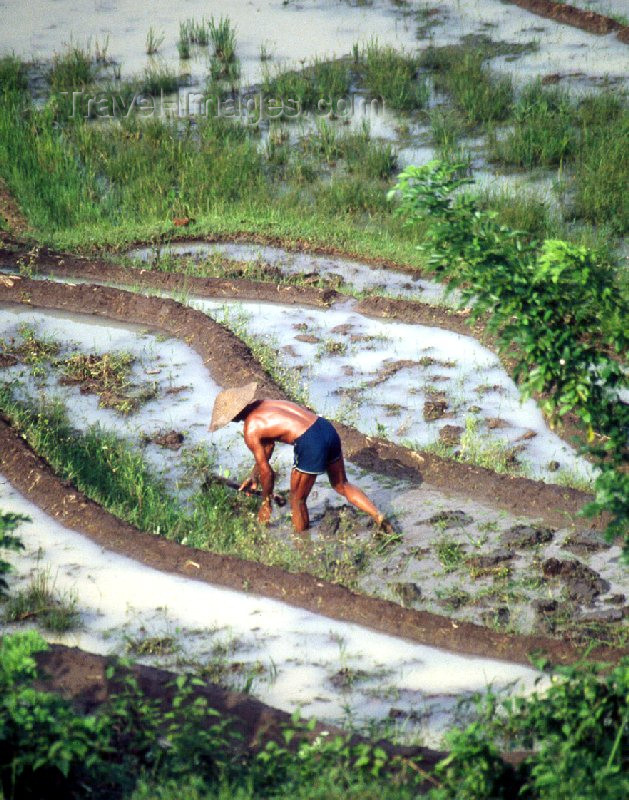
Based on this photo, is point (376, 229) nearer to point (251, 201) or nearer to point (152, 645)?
point (251, 201)

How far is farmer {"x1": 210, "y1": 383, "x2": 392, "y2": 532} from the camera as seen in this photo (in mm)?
5613

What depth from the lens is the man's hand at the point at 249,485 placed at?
5902 mm

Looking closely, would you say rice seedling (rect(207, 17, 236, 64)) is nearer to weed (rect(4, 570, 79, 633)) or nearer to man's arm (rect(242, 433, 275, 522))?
man's arm (rect(242, 433, 275, 522))

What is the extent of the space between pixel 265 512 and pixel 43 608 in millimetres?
1221

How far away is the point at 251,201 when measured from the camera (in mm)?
10562

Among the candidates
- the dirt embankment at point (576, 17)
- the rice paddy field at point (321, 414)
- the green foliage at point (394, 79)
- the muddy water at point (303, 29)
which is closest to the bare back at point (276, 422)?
the rice paddy field at point (321, 414)

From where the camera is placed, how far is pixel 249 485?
596cm

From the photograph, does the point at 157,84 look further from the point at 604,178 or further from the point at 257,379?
the point at 257,379

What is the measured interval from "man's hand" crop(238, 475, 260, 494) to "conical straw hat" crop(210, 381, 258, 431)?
355 mm

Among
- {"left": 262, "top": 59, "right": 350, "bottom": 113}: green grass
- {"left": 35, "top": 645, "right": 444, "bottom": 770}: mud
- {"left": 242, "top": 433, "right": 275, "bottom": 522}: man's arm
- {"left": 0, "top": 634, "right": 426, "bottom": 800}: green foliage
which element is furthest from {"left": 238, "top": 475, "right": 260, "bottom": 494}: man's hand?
{"left": 262, "top": 59, "right": 350, "bottom": 113}: green grass

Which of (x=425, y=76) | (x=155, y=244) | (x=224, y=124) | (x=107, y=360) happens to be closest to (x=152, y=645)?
(x=107, y=360)

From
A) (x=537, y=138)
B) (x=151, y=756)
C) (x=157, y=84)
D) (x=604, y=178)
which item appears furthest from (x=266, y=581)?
(x=157, y=84)

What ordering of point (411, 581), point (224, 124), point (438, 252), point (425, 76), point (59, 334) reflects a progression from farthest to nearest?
point (425, 76), point (224, 124), point (59, 334), point (411, 581), point (438, 252)

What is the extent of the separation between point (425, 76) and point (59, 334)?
5.97m
